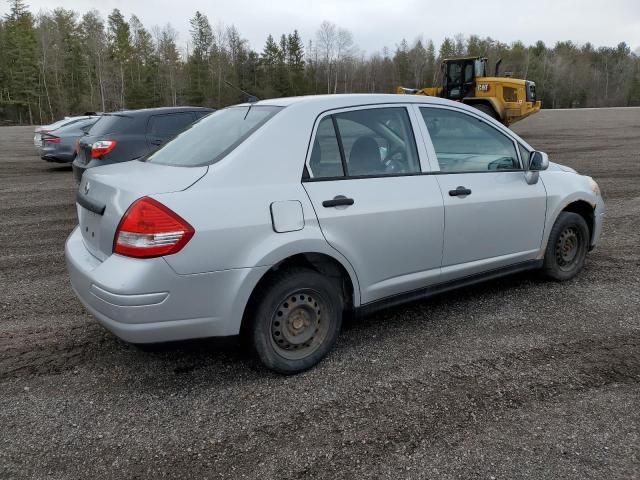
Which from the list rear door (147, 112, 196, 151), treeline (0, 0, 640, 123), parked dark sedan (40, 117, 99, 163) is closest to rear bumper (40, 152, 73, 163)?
parked dark sedan (40, 117, 99, 163)

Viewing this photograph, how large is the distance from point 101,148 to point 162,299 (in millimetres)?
6374

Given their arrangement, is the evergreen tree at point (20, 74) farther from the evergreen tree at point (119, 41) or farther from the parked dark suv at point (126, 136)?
the parked dark suv at point (126, 136)

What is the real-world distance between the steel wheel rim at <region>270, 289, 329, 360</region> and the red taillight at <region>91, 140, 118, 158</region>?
20.4 feet

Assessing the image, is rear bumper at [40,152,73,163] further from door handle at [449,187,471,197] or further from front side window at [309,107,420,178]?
door handle at [449,187,471,197]

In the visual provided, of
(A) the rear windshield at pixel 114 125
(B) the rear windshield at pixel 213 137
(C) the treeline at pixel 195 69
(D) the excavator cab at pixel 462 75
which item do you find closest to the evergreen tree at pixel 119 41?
(C) the treeline at pixel 195 69

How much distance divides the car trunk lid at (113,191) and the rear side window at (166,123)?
5578 millimetres

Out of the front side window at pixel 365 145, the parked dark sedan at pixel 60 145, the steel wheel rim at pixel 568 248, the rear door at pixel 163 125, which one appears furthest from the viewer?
the parked dark sedan at pixel 60 145

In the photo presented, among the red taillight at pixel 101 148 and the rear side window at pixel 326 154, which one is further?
the red taillight at pixel 101 148

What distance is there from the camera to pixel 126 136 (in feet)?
28.3

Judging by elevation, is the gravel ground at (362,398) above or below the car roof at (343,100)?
below

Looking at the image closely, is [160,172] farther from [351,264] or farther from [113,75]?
[113,75]

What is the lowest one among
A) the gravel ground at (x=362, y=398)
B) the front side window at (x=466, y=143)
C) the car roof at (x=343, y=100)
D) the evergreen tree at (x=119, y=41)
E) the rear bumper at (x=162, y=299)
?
the gravel ground at (x=362, y=398)

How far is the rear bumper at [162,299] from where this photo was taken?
2822 mm

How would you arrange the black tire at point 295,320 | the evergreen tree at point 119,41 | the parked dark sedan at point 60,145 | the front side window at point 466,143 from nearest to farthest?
the black tire at point 295,320
the front side window at point 466,143
the parked dark sedan at point 60,145
the evergreen tree at point 119,41
